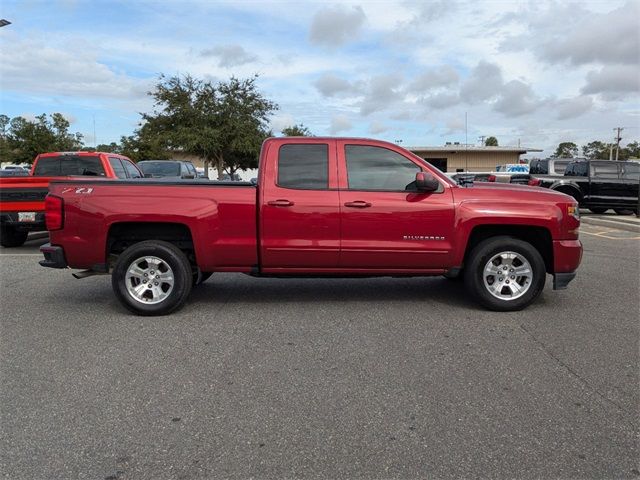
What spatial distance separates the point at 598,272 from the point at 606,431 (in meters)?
5.49

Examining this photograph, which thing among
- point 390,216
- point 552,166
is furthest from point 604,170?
point 390,216

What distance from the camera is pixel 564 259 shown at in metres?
5.80

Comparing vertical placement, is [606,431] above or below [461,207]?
below

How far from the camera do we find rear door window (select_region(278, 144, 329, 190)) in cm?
576

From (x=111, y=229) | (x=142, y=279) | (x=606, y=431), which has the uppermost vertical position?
(x=111, y=229)

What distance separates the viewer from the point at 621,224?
14961 millimetres

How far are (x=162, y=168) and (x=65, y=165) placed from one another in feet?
22.6

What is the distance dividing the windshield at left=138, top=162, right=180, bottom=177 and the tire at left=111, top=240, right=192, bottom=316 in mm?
12774

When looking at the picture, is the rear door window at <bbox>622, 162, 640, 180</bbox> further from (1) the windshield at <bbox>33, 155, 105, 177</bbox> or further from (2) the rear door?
(1) the windshield at <bbox>33, 155, 105, 177</bbox>

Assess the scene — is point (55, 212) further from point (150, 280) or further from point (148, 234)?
point (150, 280)

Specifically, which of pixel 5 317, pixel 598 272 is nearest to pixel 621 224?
pixel 598 272

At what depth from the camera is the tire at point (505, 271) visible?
5.77 meters

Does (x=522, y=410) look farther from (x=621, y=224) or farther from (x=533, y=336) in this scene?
(x=621, y=224)

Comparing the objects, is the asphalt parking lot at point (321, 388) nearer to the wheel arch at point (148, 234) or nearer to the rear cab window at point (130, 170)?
the wheel arch at point (148, 234)
